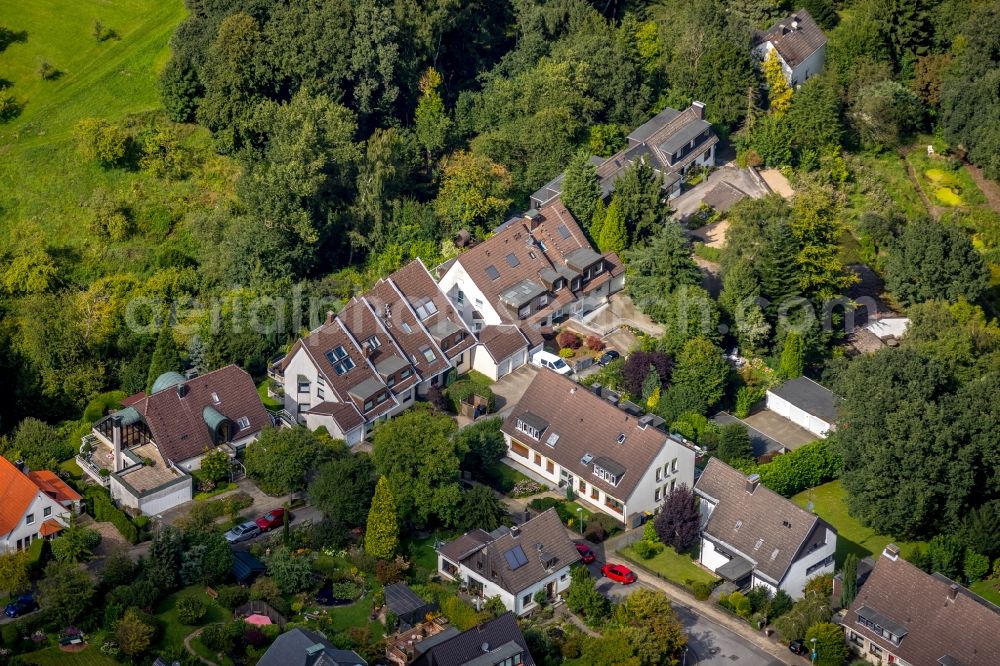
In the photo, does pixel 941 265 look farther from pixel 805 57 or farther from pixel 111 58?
pixel 111 58

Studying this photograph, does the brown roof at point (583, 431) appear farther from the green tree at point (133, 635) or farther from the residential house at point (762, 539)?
the green tree at point (133, 635)

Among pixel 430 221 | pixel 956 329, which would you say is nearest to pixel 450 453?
pixel 430 221

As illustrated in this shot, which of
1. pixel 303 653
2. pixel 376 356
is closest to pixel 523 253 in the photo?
pixel 376 356

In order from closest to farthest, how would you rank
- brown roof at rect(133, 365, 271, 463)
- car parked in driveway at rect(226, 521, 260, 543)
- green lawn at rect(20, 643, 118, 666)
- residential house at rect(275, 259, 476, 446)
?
1. green lawn at rect(20, 643, 118, 666)
2. car parked in driveway at rect(226, 521, 260, 543)
3. brown roof at rect(133, 365, 271, 463)
4. residential house at rect(275, 259, 476, 446)

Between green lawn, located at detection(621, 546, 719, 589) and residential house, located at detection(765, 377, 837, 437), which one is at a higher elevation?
green lawn, located at detection(621, 546, 719, 589)

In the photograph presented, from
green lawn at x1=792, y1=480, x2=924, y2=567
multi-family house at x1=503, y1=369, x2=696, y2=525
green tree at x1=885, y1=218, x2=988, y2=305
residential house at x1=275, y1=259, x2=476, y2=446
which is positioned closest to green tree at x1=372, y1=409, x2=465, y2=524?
multi-family house at x1=503, y1=369, x2=696, y2=525

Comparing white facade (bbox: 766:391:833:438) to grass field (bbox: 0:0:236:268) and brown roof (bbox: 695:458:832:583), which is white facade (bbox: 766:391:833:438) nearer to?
brown roof (bbox: 695:458:832:583)
